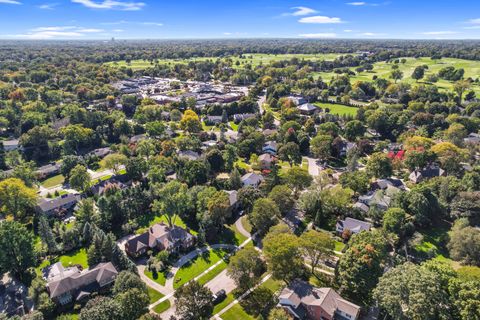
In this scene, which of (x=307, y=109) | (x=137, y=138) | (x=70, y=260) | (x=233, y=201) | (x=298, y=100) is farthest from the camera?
(x=298, y=100)

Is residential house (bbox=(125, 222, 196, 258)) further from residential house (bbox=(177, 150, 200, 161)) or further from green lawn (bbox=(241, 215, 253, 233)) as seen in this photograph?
residential house (bbox=(177, 150, 200, 161))

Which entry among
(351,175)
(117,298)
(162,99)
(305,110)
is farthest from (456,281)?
(162,99)

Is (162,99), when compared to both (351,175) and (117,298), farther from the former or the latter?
(117,298)

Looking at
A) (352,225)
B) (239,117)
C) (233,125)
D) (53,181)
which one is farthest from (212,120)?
(352,225)

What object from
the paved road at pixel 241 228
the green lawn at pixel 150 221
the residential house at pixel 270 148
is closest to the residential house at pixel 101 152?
the green lawn at pixel 150 221

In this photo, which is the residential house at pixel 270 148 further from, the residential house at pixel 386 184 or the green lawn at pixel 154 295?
the green lawn at pixel 154 295

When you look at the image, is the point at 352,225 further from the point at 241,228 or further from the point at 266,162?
the point at 266,162

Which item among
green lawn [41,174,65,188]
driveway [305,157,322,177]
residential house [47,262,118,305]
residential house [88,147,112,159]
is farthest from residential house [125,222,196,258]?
residential house [88,147,112,159]
